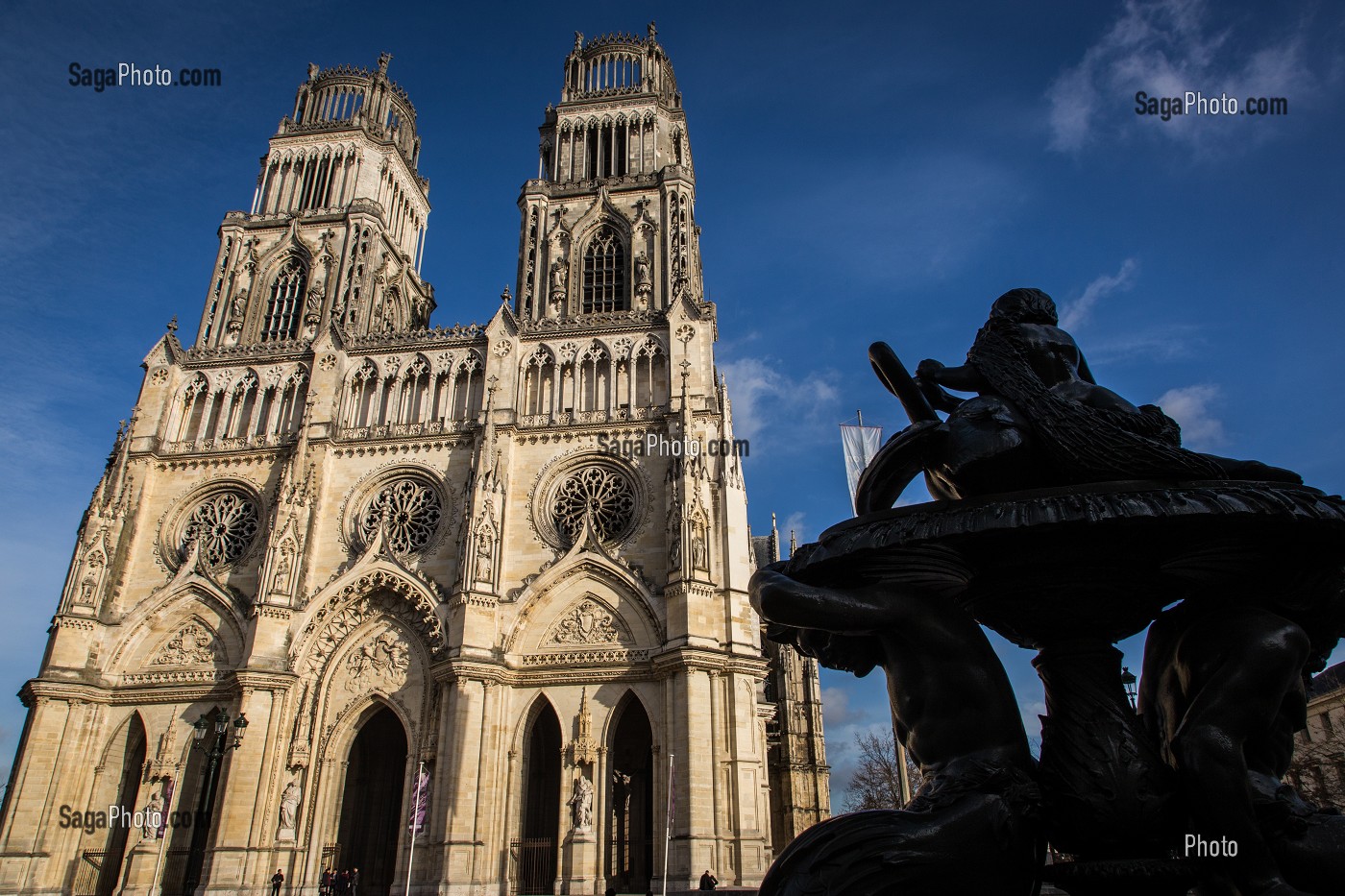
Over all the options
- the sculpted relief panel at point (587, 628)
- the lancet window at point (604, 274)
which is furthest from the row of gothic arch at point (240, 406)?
the sculpted relief panel at point (587, 628)

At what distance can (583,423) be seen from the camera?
27.9 m

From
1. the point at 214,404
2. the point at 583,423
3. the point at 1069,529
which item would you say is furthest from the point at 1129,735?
the point at 214,404

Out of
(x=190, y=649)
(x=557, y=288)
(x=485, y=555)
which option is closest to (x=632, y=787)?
(x=485, y=555)

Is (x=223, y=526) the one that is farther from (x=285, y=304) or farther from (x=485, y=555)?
(x=285, y=304)

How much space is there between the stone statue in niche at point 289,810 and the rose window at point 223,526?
26.0 ft

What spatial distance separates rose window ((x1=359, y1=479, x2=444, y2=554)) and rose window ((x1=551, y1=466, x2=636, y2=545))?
3.91m

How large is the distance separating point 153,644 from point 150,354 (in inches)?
421

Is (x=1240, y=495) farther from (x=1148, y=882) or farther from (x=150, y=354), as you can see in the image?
(x=150, y=354)

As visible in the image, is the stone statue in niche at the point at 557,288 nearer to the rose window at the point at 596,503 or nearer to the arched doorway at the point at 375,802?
the rose window at the point at 596,503

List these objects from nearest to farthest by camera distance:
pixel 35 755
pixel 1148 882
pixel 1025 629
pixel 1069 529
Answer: pixel 1148 882
pixel 1069 529
pixel 1025 629
pixel 35 755

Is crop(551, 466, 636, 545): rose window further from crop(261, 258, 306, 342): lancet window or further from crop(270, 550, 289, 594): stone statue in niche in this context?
crop(261, 258, 306, 342): lancet window

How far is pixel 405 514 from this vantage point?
28.0m

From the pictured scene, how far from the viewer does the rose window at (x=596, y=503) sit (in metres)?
26.8

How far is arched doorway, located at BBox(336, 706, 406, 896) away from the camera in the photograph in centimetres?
2659
